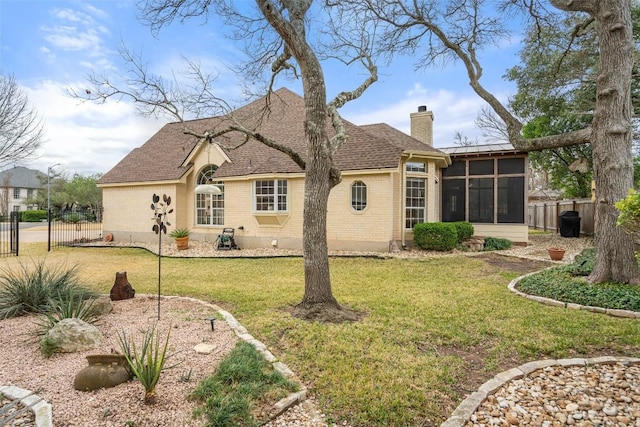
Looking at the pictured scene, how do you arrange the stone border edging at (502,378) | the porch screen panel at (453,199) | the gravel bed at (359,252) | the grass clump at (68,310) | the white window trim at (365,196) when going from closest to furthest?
the stone border edging at (502,378), the grass clump at (68,310), the gravel bed at (359,252), the white window trim at (365,196), the porch screen panel at (453,199)

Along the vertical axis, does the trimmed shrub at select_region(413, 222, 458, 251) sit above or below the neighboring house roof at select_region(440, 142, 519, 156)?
below

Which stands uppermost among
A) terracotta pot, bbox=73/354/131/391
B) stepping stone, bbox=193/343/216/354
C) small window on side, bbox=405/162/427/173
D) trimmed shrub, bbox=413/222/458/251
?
small window on side, bbox=405/162/427/173

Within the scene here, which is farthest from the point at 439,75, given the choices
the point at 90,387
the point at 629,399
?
the point at 90,387

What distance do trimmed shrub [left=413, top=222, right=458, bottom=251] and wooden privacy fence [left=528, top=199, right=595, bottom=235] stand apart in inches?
342

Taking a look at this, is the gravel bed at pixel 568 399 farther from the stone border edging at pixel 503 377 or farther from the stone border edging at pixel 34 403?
the stone border edging at pixel 34 403

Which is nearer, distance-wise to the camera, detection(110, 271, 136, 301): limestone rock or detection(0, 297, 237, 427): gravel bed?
detection(0, 297, 237, 427): gravel bed

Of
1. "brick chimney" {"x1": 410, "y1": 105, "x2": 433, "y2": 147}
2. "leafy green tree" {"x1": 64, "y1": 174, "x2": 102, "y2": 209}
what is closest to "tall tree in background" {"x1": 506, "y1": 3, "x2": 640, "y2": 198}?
"brick chimney" {"x1": 410, "y1": 105, "x2": 433, "y2": 147}

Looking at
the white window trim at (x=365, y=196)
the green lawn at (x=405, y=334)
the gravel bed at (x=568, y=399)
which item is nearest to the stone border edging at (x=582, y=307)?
the green lawn at (x=405, y=334)

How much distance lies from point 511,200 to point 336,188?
7.95 meters

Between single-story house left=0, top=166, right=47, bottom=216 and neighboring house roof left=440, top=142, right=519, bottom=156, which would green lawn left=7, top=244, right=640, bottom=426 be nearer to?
neighboring house roof left=440, top=142, right=519, bottom=156

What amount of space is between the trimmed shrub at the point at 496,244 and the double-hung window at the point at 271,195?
27.5 feet

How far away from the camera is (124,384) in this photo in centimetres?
328

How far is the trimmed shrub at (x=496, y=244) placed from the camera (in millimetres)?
13781

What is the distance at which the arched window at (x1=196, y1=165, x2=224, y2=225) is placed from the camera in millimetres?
16125
